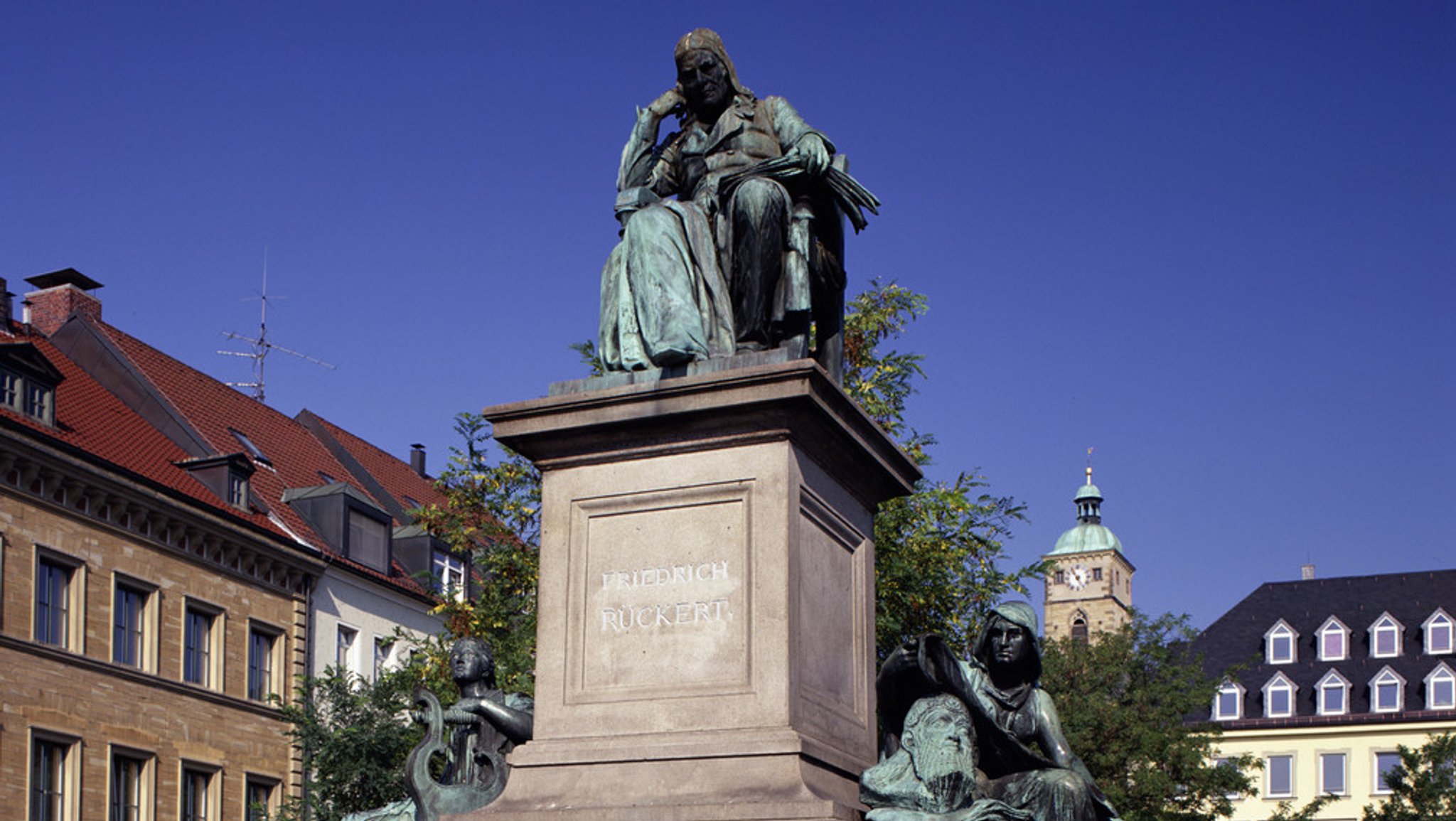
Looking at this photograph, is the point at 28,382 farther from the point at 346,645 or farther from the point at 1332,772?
the point at 1332,772

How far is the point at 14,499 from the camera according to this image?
97.3 feet

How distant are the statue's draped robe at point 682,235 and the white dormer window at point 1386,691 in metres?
65.6

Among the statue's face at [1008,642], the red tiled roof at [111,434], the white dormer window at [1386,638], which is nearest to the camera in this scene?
the statue's face at [1008,642]

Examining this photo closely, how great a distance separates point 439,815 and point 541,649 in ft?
2.76

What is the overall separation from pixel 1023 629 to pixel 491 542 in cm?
1852

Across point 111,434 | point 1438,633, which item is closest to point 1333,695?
point 1438,633

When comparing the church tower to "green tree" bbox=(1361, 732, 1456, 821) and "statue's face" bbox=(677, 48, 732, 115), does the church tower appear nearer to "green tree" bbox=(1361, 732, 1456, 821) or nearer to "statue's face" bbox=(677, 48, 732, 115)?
"green tree" bbox=(1361, 732, 1456, 821)

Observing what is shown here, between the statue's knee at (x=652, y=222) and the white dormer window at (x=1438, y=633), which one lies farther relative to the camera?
the white dormer window at (x=1438, y=633)

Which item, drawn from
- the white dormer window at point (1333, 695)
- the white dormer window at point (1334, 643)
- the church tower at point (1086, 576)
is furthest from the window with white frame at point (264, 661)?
the church tower at point (1086, 576)

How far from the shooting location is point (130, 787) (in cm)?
3206

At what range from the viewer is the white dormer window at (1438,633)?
6919 cm

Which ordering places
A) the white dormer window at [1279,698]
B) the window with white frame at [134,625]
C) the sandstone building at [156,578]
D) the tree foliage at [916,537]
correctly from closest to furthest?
the tree foliage at [916,537] → the sandstone building at [156,578] → the window with white frame at [134,625] → the white dormer window at [1279,698]

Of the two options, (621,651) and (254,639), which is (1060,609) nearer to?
(254,639)

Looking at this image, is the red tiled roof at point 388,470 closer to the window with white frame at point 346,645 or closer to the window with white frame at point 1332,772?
the window with white frame at point 346,645
